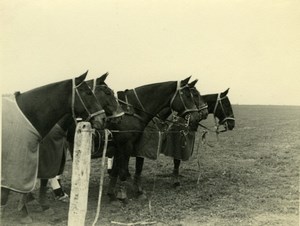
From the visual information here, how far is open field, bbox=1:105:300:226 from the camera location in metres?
5.98

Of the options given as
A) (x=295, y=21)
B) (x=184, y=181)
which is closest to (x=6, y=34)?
(x=295, y=21)

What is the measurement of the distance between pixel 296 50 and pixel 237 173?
432 centimetres

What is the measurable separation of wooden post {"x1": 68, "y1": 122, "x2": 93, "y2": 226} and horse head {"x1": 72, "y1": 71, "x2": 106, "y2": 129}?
128cm

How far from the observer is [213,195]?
301 inches

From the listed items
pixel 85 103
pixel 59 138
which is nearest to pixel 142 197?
pixel 59 138

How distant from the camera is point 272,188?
8227mm

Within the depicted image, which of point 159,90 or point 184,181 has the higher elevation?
point 159,90

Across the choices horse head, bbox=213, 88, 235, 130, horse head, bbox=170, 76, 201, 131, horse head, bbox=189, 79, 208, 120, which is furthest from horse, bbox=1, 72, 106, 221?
horse head, bbox=213, 88, 235, 130

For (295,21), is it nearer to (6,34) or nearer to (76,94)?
(76,94)

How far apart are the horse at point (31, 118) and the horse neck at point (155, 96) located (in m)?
2.11

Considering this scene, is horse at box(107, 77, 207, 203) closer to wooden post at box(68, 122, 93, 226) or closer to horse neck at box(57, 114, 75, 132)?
horse neck at box(57, 114, 75, 132)

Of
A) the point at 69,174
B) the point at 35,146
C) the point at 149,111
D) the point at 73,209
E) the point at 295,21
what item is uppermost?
the point at 295,21

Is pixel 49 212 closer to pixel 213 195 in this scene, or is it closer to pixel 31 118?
pixel 31 118

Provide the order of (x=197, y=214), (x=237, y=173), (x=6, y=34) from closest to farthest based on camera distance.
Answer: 1. (x=6, y=34)
2. (x=197, y=214)
3. (x=237, y=173)
